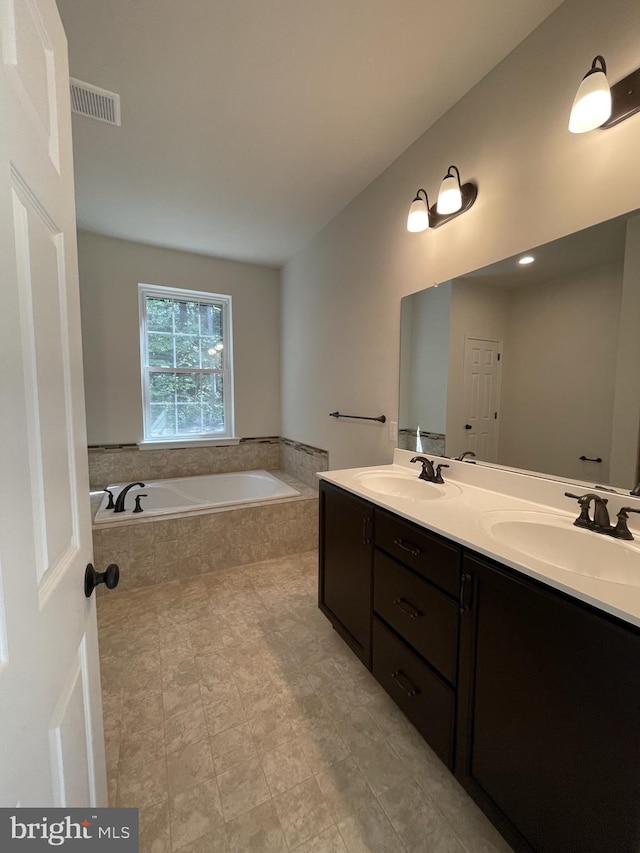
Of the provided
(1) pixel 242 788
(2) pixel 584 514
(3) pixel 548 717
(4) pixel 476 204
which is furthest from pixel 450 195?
(1) pixel 242 788

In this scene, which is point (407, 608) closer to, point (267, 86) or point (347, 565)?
point (347, 565)

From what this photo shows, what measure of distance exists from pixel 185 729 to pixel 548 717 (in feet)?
4.19

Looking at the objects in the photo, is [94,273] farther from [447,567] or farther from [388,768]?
[388,768]

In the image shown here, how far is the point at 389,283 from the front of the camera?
2.12 meters

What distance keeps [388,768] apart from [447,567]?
0.78 metres

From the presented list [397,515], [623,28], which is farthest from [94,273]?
[623,28]

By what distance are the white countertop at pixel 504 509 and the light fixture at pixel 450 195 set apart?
1.18m

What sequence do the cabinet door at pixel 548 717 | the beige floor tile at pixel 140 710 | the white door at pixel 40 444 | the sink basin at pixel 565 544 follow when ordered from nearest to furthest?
the white door at pixel 40 444, the cabinet door at pixel 548 717, the sink basin at pixel 565 544, the beige floor tile at pixel 140 710

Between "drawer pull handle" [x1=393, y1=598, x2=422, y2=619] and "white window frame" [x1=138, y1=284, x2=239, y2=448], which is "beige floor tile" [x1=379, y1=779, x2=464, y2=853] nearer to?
"drawer pull handle" [x1=393, y1=598, x2=422, y2=619]

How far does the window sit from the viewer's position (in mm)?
3297

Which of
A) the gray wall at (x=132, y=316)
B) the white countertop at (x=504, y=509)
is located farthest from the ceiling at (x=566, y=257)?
the gray wall at (x=132, y=316)

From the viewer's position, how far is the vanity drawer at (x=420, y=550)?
105 cm

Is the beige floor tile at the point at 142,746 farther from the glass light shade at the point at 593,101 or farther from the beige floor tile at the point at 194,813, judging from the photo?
the glass light shade at the point at 593,101

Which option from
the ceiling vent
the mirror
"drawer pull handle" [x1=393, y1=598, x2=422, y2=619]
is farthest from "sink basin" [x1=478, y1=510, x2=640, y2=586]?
the ceiling vent
